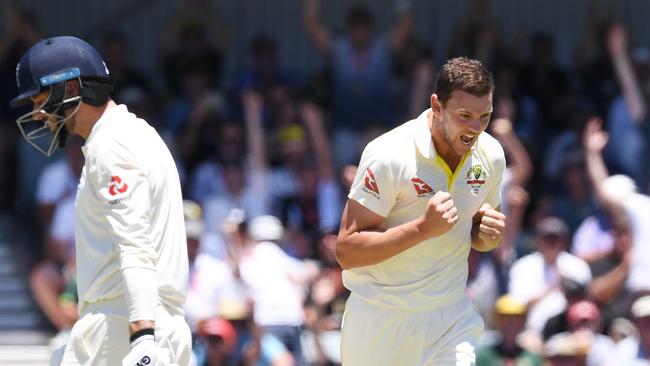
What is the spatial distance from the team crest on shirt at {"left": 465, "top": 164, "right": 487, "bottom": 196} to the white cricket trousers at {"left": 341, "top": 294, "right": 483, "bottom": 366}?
490mm

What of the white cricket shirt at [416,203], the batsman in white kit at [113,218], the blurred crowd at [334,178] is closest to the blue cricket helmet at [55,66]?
the batsman in white kit at [113,218]

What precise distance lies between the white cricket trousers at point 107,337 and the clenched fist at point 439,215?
1.13 metres

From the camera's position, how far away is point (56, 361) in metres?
5.86

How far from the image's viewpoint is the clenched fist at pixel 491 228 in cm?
618

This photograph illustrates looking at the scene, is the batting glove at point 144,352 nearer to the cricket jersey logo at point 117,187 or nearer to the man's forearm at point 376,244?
the cricket jersey logo at point 117,187

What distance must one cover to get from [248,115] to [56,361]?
24.6 feet

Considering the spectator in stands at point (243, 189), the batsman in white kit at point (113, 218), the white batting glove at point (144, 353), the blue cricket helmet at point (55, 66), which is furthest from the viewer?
the spectator in stands at point (243, 189)

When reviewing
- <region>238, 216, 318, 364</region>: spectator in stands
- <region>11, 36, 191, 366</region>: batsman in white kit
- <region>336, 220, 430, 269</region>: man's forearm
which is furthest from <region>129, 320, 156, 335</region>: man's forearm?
<region>238, 216, 318, 364</region>: spectator in stands

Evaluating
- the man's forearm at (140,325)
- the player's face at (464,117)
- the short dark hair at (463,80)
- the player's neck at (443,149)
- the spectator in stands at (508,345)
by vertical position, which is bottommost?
the spectator in stands at (508,345)

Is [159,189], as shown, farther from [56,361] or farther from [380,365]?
[380,365]

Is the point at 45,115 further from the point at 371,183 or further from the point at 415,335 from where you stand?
the point at 415,335

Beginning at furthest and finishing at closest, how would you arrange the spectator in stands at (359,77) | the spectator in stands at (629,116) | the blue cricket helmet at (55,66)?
the spectator in stands at (359,77), the spectator in stands at (629,116), the blue cricket helmet at (55,66)

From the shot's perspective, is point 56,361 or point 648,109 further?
point 648,109

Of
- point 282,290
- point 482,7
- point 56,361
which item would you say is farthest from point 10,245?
point 56,361
